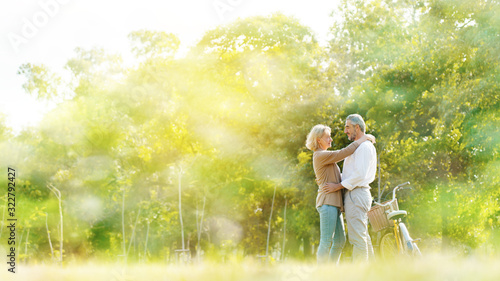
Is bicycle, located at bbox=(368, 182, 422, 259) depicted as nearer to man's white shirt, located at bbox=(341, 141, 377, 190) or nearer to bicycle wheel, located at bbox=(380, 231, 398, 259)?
bicycle wheel, located at bbox=(380, 231, 398, 259)

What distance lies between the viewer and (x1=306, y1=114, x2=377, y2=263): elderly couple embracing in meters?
4.96

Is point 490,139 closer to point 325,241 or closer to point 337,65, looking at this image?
point 325,241

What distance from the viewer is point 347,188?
5.00 metres

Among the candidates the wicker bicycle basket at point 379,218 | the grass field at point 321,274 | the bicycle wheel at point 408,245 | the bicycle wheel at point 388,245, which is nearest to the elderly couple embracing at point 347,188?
the wicker bicycle basket at point 379,218

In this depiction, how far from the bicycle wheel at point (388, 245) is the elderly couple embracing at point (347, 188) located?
108 centimetres

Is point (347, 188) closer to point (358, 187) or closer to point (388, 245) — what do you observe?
point (358, 187)

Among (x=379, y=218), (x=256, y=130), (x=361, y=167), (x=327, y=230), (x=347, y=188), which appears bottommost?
(x=327, y=230)

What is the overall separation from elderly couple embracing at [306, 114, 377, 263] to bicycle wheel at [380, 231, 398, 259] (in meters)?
1.08

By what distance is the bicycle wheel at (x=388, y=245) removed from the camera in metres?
6.14

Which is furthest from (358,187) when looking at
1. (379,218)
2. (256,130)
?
(256,130)

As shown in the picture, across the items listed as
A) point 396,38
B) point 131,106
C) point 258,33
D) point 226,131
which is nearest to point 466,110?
point 396,38

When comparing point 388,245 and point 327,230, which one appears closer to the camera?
point 327,230

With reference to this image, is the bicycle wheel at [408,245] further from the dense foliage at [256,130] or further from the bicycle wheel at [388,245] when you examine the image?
the dense foliage at [256,130]

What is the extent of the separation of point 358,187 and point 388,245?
1598 millimetres
